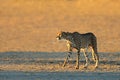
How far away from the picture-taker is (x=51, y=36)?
34.2 m

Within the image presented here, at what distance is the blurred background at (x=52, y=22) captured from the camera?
30.9 meters

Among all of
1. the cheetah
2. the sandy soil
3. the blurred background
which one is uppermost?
the blurred background

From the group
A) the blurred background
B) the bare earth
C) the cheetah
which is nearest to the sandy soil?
the bare earth

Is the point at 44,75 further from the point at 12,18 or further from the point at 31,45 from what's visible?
the point at 12,18

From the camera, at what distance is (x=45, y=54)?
2670 centimetres

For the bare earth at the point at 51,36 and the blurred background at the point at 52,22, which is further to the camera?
the blurred background at the point at 52,22

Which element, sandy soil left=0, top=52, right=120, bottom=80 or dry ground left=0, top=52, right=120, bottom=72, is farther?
dry ground left=0, top=52, right=120, bottom=72

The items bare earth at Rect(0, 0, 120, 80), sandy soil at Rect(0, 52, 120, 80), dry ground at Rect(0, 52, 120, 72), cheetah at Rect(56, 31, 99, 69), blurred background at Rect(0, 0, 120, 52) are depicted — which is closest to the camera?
sandy soil at Rect(0, 52, 120, 80)

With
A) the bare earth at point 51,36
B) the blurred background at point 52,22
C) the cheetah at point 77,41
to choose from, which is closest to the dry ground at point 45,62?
the bare earth at point 51,36

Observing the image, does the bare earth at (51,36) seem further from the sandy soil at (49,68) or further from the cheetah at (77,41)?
the cheetah at (77,41)

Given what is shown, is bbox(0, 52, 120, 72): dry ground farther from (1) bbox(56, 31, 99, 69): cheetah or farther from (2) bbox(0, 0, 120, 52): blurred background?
(2) bbox(0, 0, 120, 52): blurred background

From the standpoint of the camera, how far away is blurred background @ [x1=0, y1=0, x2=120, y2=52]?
30.9 metres

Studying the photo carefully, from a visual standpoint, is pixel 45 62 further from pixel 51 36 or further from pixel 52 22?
pixel 52 22

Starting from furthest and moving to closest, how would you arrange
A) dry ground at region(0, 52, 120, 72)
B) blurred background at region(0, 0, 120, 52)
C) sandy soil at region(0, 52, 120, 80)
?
blurred background at region(0, 0, 120, 52) < dry ground at region(0, 52, 120, 72) < sandy soil at region(0, 52, 120, 80)
